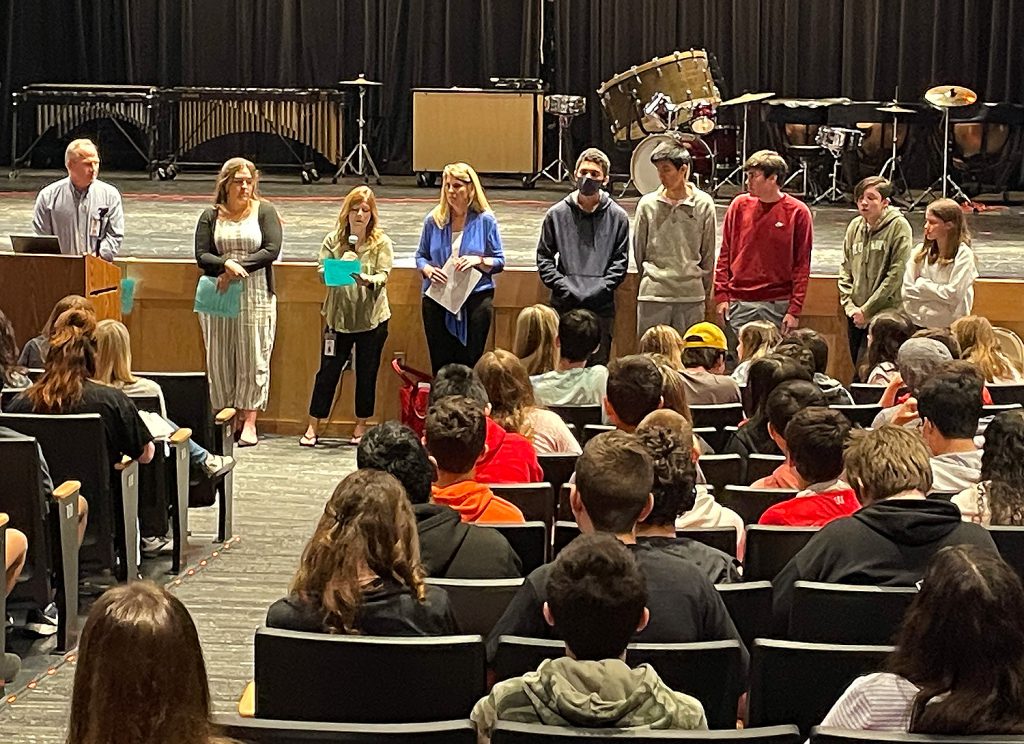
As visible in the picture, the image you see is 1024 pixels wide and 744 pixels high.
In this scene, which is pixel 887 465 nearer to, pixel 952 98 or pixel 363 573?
pixel 363 573

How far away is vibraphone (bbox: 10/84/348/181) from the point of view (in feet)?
48.1

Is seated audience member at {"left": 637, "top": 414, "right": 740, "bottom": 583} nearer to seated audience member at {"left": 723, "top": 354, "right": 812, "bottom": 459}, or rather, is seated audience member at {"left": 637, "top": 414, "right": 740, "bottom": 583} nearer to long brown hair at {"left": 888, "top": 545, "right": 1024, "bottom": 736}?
long brown hair at {"left": 888, "top": 545, "right": 1024, "bottom": 736}

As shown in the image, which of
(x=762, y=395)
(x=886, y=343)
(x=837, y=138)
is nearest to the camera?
(x=762, y=395)

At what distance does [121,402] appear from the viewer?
17.8 ft

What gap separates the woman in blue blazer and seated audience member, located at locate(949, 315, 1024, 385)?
2.59m

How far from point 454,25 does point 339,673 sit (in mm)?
13496

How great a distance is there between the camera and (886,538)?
361cm

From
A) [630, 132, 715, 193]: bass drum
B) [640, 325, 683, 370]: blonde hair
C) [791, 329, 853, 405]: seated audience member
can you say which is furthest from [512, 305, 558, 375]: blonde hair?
[630, 132, 715, 193]: bass drum

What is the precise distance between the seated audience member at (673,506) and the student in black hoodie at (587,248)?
4.15 metres

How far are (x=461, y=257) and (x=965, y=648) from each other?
5.55 m

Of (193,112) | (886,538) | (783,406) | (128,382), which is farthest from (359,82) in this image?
(886,538)

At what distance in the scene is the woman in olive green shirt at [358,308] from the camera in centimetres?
803

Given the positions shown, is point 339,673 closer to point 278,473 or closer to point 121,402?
point 121,402

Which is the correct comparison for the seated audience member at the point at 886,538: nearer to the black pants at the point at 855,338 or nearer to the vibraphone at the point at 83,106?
the black pants at the point at 855,338
